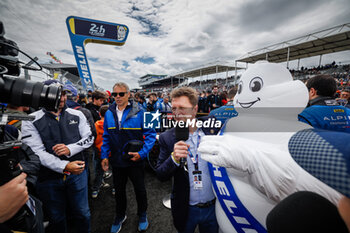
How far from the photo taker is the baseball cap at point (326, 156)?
0.40m

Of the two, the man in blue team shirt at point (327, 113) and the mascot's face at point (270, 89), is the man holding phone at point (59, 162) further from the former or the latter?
the man in blue team shirt at point (327, 113)

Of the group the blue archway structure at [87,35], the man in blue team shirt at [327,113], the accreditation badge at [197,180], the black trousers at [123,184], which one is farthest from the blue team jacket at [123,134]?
the blue archway structure at [87,35]

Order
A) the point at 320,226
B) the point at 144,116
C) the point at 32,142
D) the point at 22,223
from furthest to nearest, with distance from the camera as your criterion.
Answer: the point at 144,116
the point at 32,142
the point at 22,223
the point at 320,226

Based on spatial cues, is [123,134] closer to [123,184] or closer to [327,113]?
[123,184]

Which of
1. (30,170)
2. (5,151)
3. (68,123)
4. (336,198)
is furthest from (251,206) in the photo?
(68,123)

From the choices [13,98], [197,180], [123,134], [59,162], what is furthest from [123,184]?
[13,98]

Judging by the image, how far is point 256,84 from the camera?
994 millimetres

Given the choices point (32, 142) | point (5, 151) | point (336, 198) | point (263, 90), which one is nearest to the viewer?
point (336, 198)

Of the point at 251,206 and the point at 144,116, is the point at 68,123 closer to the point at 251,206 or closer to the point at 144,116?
the point at 144,116

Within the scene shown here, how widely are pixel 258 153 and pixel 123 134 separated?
1795mm

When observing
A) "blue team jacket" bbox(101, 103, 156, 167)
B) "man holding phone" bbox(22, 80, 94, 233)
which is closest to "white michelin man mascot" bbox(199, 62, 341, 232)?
"blue team jacket" bbox(101, 103, 156, 167)

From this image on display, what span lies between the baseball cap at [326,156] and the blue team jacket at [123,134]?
5.86 feet

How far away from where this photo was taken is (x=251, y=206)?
819 mm

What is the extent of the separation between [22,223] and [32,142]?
983 millimetres
